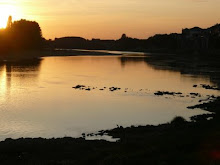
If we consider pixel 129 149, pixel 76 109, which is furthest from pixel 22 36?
pixel 129 149

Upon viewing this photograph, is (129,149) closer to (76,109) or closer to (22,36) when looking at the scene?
(76,109)

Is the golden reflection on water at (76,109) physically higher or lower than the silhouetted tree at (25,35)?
lower

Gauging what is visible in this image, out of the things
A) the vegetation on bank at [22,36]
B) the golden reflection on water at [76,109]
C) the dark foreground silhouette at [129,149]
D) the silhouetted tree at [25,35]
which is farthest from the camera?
the silhouetted tree at [25,35]

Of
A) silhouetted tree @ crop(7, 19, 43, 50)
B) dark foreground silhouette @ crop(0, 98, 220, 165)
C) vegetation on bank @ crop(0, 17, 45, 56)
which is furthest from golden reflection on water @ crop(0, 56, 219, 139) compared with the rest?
silhouetted tree @ crop(7, 19, 43, 50)

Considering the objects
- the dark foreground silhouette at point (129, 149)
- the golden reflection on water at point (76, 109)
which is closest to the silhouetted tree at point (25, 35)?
the golden reflection on water at point (76, 109)

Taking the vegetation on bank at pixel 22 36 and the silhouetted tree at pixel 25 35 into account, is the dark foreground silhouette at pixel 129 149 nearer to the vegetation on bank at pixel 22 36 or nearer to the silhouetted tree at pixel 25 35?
the vegetation on bank at pixel 22 36

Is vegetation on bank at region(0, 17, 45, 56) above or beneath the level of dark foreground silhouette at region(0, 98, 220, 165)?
above

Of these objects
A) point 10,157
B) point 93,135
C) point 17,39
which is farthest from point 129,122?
point 17,39

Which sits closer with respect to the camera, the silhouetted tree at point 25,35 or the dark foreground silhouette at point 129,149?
the dark foreground silhouette at point 129,149

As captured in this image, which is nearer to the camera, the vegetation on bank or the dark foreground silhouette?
the dark foreground silhouette

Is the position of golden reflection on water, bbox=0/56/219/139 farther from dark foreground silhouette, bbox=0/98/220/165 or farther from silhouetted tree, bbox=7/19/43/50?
silhouetted tree, bbox=7/19/43/50

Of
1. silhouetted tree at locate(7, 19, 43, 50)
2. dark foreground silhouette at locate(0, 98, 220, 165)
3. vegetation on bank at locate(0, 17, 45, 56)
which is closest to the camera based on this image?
dark foreground silhouette at locate(0, 98, 220, 165)

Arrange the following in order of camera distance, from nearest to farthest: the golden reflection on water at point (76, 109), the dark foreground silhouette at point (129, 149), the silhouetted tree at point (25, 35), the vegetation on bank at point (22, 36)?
the dark foreground silhouette at point (129, 149)
the golden reflection on water at point (76, 109)
the vegetation on bank at point (22, 36)
the silhouetted tree at point (25, 35)

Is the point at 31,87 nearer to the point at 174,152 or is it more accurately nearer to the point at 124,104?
the point at 124,104
